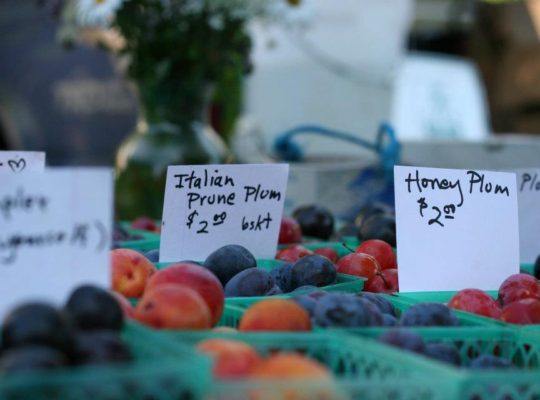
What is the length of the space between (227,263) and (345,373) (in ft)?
1.46

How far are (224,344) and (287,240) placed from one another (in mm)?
1037

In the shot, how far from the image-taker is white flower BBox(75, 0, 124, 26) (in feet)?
8.58

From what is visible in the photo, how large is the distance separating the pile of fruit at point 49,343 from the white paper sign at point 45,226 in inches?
4.9

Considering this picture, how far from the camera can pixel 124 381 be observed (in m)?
0.82

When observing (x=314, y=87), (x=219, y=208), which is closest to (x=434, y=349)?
(x=219, y=208)

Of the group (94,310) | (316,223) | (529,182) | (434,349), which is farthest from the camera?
(316,223)

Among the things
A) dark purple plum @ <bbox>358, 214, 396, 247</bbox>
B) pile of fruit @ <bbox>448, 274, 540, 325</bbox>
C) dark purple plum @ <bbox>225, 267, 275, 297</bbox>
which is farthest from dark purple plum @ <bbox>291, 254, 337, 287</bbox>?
dark purple plum @ <bbox>358, 214, 396, 247</bbox>

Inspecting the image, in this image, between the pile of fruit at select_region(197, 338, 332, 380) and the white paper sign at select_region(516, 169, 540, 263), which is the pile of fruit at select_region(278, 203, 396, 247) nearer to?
the white paper sign at select_region(516, 169, 540, 263)

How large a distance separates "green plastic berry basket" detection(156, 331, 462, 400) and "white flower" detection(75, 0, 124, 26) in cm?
178

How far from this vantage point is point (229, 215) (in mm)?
1642

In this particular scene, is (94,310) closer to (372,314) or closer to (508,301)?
(372,314)

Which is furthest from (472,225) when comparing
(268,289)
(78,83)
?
(78,83)

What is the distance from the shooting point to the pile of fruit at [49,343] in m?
0.82

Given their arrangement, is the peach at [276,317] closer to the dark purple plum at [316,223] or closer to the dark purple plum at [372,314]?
the dark purple plum at [372,314]
